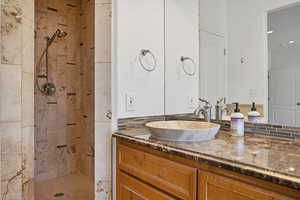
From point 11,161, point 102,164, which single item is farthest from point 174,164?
point 11,161

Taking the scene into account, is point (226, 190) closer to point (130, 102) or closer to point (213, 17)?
point (130, 102)

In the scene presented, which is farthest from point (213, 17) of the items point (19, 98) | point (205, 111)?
point (19, 98)

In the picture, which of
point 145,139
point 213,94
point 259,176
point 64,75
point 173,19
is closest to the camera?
point 259,176

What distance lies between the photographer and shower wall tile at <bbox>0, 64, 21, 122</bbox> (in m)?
1.55

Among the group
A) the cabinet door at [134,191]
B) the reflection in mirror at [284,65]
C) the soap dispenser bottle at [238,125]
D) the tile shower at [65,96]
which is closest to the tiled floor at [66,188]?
the tile shower at [65,96]

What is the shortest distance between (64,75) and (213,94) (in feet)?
6.94

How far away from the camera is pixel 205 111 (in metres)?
1.65

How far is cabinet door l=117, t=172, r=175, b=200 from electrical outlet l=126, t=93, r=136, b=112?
0.43 metres

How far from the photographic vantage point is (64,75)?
3.04 meters

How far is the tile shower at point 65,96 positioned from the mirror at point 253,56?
1.71 m

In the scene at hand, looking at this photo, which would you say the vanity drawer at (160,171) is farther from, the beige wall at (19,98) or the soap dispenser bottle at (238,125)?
the soap dispenser bottle at (238,125)

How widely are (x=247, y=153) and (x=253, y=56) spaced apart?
2.56ft

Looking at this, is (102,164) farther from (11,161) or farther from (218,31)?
(218,31)

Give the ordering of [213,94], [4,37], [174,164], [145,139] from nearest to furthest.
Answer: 1. [174,164]
2. [145,139]
3. [4,37]
4. [213,94]
